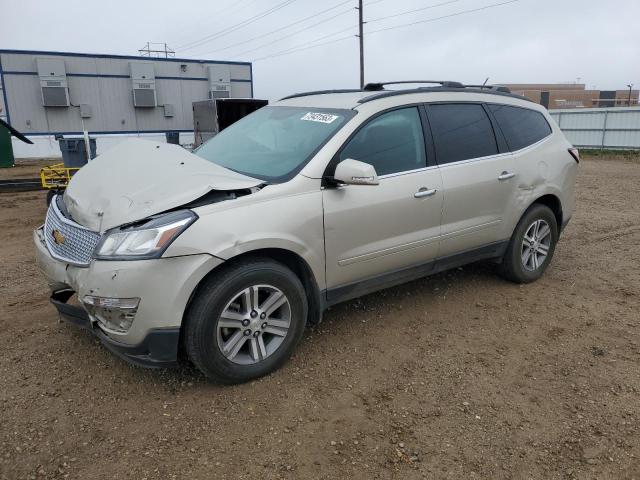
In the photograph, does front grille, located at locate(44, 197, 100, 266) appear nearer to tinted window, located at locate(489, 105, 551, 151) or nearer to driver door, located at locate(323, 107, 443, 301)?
driver door, located at locate(323, 107, 443, 301)

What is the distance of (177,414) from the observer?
2.84 m

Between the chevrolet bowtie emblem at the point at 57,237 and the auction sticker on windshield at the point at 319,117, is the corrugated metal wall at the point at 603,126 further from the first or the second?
the chevrolet bowtie emblem at the point at 57,237

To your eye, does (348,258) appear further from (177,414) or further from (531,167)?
(531,167)

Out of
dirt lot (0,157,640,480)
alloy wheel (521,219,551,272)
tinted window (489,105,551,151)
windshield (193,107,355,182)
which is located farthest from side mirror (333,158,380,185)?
alloy wheel (521,219,551,272)

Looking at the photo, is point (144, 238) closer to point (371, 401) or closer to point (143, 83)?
point (371, 401)

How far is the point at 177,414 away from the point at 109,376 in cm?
64

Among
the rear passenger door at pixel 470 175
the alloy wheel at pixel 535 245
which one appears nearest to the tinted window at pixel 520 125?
the rear passenger door at pixel 470 175

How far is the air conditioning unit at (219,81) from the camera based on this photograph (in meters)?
24.4

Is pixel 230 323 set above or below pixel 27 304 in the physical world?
above

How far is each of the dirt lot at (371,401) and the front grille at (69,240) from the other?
2.55 ft

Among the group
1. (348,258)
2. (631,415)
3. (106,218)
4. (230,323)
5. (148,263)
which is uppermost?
(106,218)

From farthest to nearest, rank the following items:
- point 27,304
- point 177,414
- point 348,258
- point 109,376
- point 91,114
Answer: point 91,114
point 27,304
point 348,258
point 109,376
point 177,414

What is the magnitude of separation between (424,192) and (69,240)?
2429mm

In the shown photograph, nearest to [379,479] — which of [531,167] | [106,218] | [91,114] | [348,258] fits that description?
[348,258]
